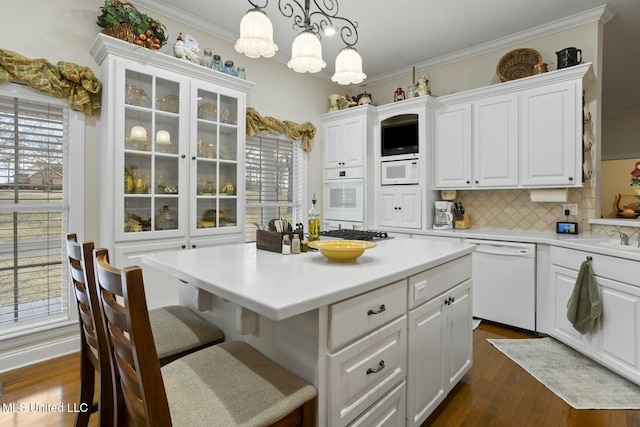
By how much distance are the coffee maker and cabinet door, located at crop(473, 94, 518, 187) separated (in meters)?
0.39

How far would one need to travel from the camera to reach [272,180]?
13.3 ft

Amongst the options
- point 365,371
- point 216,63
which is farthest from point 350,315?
point 216,63

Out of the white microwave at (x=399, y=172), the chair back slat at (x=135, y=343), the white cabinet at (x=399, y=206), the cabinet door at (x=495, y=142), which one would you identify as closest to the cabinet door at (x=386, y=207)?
the white cabinet at (x=399, y=206)

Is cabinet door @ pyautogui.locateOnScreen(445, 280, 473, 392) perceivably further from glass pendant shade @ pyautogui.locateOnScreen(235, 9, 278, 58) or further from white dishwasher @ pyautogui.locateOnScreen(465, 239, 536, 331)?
glass pendant shade @ pyautogui.locateOnScreen(235, 9, 278, 58)

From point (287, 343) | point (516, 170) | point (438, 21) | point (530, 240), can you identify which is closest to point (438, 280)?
point (287, 343)

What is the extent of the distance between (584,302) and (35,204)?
4076 millimetres

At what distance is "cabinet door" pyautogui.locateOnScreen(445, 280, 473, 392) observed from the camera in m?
1.83

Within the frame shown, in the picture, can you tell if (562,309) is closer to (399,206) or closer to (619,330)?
(619,330)

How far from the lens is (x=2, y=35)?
221 centimetres

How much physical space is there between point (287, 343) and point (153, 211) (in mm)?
2005

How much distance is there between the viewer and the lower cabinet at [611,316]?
80.2 inches

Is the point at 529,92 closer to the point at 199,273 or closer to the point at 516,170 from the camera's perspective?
the point at 516,170

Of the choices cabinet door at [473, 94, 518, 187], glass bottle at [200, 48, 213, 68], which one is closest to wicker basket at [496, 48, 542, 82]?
cabinet door at [473, 94, 518, 187]

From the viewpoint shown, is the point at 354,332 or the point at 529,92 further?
the point at 529,92
